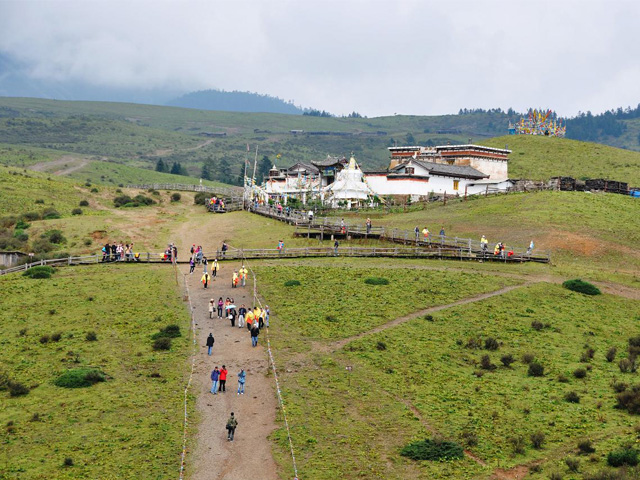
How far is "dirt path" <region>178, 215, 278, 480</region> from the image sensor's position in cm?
2847

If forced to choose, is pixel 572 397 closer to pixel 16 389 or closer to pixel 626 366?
pixel 626 366

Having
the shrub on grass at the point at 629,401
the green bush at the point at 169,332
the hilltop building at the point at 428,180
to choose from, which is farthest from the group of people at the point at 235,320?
the hilltop building at the point at 428,180

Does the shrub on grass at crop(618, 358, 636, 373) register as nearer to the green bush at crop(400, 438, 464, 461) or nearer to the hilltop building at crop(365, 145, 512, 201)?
the green bush at crop(400, 438, 464, 461)

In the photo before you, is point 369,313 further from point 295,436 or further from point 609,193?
point 609,193

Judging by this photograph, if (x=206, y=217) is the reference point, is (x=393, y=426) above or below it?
below

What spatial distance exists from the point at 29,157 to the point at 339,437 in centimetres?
→ 16795

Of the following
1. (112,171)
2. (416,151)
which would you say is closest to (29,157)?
(112,171)

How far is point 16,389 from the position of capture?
35188 mm

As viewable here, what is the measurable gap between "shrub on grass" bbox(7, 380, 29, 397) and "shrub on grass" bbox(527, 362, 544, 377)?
82.8ft

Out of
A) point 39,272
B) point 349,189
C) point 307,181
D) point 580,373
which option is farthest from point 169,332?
point 307,181

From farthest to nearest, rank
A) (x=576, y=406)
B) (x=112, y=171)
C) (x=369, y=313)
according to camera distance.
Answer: (x=112, y=171) < (x=369, y=313) < (x=576, y=406)

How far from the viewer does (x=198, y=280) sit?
56.2 m

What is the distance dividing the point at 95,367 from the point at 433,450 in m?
18.2

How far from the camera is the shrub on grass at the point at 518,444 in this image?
1188 inches
